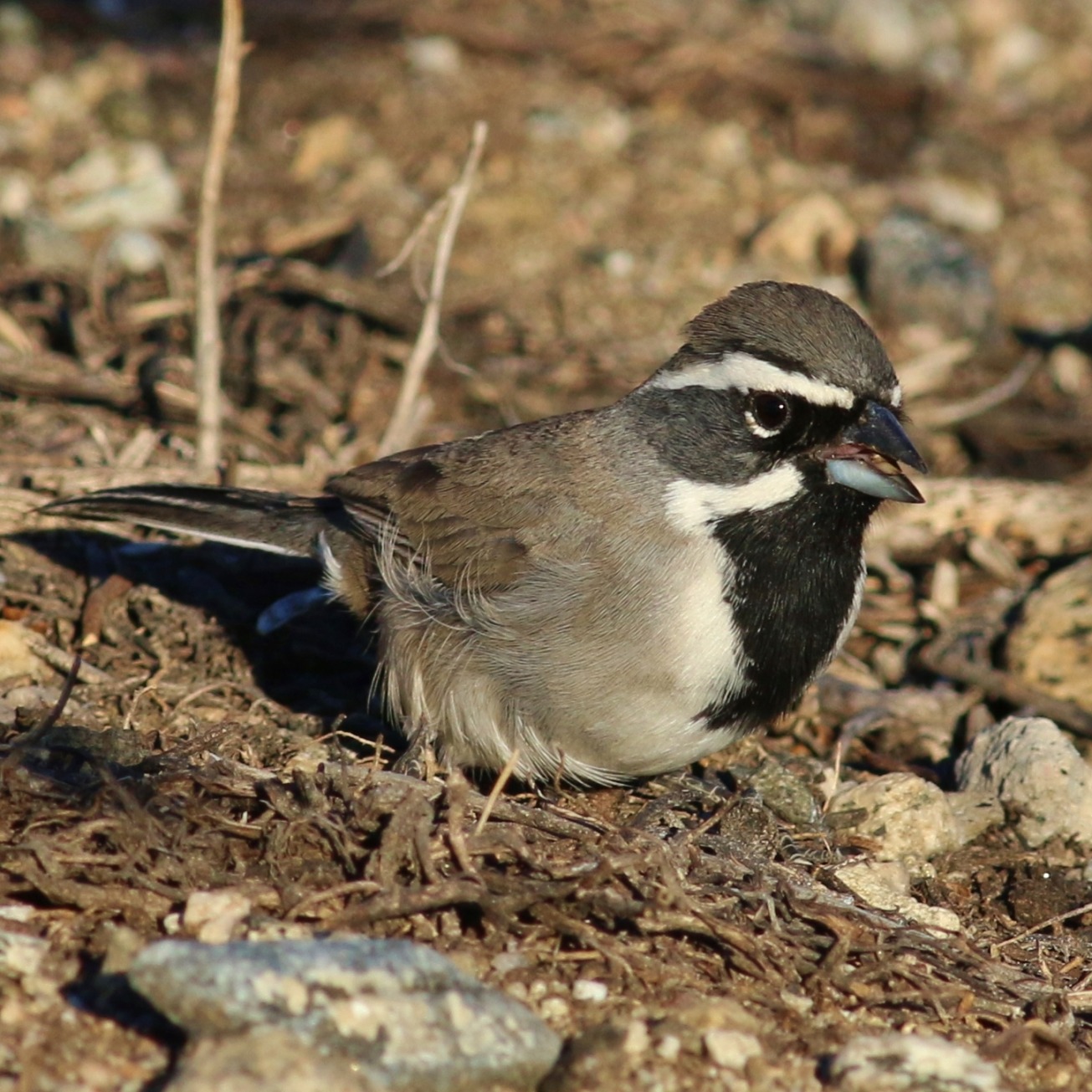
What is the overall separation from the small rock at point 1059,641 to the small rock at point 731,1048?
3.58 m

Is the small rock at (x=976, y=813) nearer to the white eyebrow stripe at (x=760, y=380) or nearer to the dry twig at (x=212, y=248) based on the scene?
the white eyebrow stripe at (x=760, y=380)

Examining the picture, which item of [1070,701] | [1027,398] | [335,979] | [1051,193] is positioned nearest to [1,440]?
[335,979]

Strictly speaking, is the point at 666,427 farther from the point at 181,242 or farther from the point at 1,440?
the point at 181,242

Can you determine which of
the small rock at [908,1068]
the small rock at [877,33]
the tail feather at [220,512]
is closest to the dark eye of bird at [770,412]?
the tail feather at [220,512]

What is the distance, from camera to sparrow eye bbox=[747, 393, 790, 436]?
5.73 meters

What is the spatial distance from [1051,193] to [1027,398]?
2.80m

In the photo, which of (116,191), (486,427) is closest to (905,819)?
(486,427)

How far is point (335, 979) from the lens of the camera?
405 centimetres

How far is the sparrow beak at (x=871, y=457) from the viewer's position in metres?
5.67

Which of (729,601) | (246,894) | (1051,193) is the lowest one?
(246,894)

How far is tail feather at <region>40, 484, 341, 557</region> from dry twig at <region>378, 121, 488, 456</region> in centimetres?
126

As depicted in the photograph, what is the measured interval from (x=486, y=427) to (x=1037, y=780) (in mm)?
4123

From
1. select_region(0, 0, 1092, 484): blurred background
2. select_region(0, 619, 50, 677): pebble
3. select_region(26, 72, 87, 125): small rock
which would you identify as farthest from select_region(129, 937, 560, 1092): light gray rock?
select_region(26, 72, 87, 125): small rock

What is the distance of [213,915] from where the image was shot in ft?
14.8
